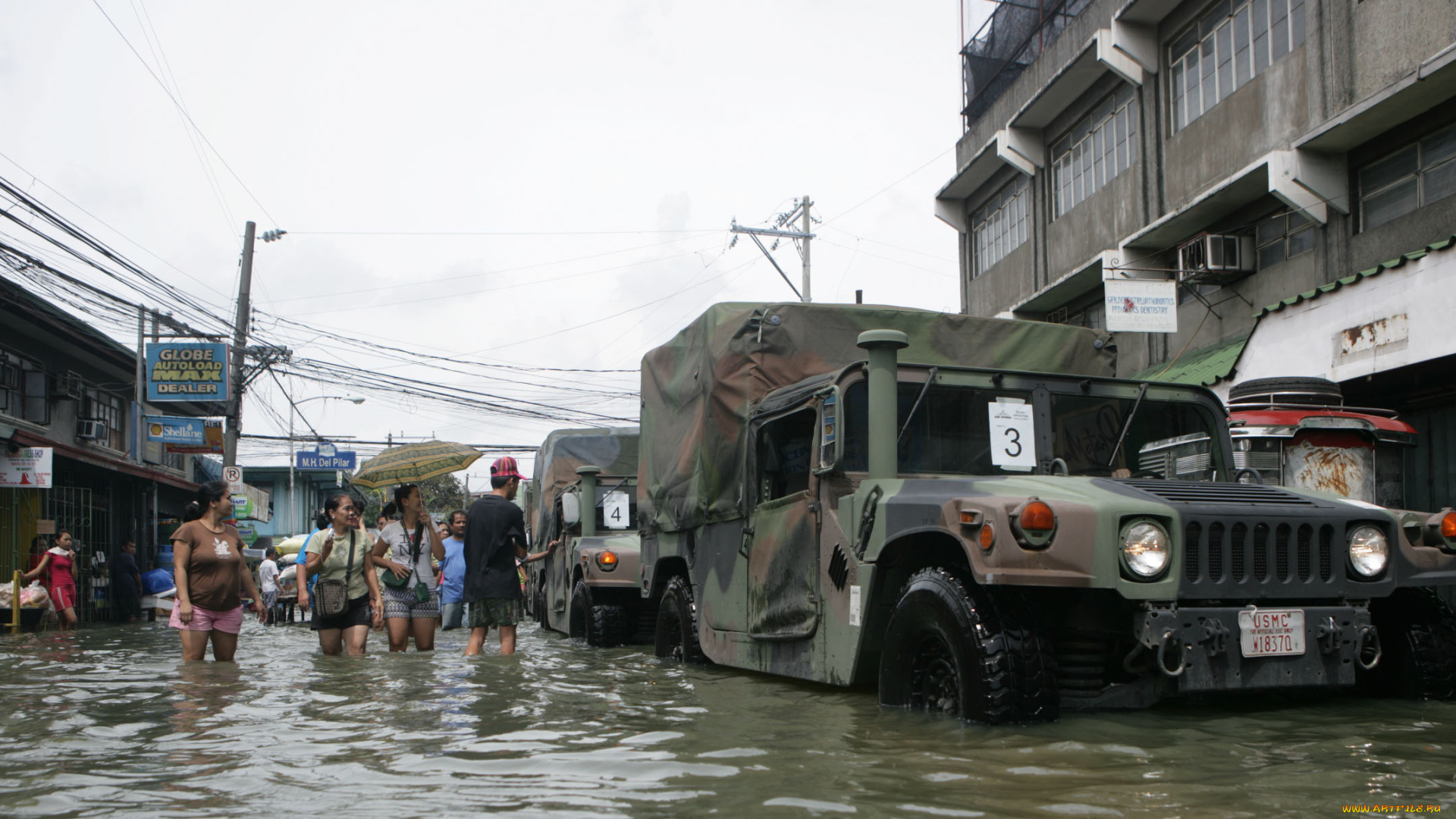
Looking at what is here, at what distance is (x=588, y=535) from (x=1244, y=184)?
9.46m

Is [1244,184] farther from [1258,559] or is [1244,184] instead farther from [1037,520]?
[1037,520]

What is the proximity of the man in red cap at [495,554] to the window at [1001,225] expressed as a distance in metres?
15.4

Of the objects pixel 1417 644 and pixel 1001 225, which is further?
pixel 1001 225

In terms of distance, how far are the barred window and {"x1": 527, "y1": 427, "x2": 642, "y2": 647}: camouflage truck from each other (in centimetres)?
907

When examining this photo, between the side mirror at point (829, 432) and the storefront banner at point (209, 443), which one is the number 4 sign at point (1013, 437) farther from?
the storefront banner at point (209, 443)

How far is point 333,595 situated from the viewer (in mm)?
9445

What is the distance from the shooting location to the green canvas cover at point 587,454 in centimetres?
1591

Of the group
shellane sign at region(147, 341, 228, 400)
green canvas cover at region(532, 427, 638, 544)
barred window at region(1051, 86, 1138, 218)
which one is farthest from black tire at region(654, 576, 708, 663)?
shellane sign at region(147, 341, 228, 400)

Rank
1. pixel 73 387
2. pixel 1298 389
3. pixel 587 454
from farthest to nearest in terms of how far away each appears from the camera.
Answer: pixel 73 387
pixel 587 454
pixel 1298 389

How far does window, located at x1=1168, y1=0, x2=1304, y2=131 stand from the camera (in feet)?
50.3

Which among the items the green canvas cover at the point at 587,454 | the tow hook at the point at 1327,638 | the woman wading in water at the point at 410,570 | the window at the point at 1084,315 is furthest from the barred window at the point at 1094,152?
the tow hook at the point at 1327,638

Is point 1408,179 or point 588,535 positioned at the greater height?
point 1408,179

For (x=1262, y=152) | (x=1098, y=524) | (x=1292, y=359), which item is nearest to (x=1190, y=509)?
(x=1098, y=524)

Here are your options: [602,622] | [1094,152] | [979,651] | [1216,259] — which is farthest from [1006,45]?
[979,651]
